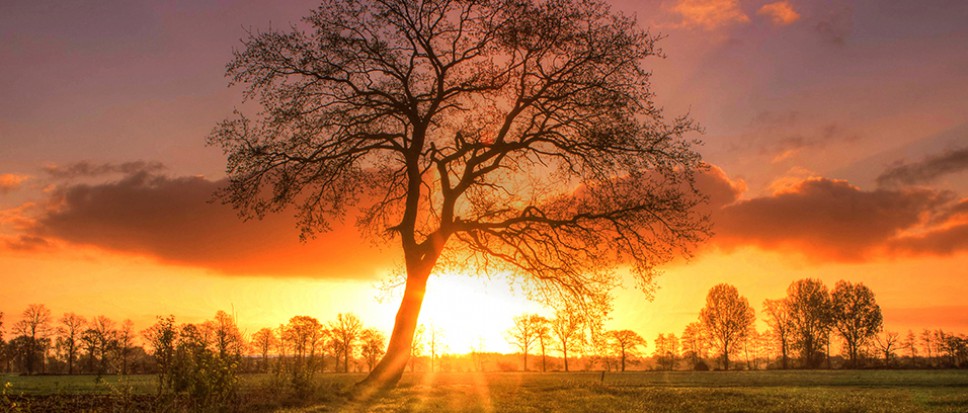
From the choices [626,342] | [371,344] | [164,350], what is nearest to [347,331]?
[371,344]

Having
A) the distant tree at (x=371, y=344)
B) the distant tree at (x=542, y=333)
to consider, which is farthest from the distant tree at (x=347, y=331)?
the distant tree at (x=542, y=333)

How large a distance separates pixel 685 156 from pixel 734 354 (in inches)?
3881

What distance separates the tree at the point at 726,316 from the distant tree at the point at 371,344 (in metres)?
63.7

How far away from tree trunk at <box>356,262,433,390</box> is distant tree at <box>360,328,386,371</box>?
3728 inches

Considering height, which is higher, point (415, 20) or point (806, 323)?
point (415, 20)

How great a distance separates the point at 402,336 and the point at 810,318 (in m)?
105

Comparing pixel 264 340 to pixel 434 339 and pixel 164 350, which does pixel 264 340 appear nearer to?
pixel 434 339

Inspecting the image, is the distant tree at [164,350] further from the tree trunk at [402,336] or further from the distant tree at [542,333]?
the distant tree at [542,333]

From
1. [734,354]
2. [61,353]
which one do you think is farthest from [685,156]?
[61,353]

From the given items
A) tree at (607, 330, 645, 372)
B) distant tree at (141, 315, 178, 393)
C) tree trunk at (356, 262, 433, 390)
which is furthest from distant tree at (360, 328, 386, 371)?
distant tree at (141, 315, 178, 393)

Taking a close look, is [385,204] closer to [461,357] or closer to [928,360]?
[928,360]

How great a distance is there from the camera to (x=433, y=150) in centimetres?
2570

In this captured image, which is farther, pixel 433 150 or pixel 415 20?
pixel 433 150

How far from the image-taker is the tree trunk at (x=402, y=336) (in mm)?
21641
